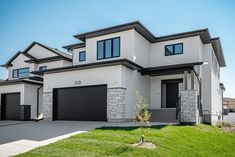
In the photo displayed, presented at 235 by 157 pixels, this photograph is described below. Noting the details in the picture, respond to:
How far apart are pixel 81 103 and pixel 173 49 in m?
8.66

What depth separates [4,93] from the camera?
2083cm

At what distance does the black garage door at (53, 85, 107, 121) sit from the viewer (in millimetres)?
14883

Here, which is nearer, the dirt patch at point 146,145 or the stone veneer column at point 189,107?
the dirt patch at point 146,145

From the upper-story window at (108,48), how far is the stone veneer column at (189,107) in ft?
19.8

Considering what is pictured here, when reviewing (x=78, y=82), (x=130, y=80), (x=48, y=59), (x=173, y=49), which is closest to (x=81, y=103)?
(x=78, y=82)

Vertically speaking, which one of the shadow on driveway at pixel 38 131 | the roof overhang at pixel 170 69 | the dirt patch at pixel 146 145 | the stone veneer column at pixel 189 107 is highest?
the roof overhang at pixel 170 69

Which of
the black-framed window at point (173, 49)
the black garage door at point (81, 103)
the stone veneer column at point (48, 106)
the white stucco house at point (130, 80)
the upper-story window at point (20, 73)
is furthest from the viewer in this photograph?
the upper-story window at point (20, 73)

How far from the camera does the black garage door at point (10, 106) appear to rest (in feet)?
65.2

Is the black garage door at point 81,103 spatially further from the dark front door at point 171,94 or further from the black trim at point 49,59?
the black trim at point 49,59

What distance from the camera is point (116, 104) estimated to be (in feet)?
45.7

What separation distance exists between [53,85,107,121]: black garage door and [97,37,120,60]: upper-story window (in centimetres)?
323

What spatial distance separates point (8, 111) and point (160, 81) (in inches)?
577

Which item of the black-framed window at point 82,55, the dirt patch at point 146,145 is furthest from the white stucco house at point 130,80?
the dirt patch at point 146,145

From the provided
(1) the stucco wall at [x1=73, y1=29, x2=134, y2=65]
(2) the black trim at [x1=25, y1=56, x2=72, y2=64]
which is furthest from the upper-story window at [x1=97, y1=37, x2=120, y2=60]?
(2) the black trim at [x1=25, y1=56, x2=72, y2=64]
